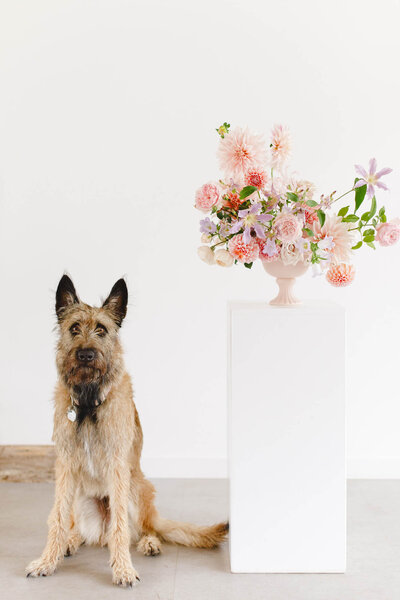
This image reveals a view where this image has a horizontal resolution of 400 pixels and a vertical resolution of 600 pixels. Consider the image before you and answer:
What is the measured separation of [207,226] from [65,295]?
0.63 m

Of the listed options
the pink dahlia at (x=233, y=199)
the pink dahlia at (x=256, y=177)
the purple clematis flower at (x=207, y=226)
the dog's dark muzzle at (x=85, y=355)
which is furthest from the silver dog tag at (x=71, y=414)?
the pink dahlia at (x=256, y=177)

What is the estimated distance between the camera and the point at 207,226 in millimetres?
2725

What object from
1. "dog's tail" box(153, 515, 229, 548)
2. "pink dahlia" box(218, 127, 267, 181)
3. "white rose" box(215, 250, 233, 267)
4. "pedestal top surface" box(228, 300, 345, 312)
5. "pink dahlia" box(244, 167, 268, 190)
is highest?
"pink dahlia" box(218, 127, 267, 181)

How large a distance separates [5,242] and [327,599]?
2.59m

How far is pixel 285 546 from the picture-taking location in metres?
2.76

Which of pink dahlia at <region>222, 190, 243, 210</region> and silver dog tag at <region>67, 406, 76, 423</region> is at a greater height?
pink dahlia at <region>222, 190, 243, 210</region>

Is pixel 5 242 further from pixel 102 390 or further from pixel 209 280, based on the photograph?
pixel 102 390

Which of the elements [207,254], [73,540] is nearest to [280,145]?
[207,254]

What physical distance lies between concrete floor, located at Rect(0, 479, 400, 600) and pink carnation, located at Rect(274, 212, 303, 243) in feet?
4.41

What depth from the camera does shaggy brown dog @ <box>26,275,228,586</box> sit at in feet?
8.84

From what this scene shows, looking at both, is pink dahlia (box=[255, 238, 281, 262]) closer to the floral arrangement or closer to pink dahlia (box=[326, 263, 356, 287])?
the floral arrangement

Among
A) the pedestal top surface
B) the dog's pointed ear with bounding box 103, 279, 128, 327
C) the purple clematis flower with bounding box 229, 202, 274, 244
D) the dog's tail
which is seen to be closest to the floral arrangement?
the purple clematis flower with bounding box 229, 202, 274, 244

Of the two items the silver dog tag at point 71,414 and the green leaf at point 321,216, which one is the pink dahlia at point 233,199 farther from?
the silver dog tag at point 71,414

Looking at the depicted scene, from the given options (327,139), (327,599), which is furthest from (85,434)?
(327,139)
